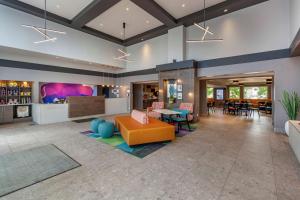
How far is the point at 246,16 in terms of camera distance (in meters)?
6.46

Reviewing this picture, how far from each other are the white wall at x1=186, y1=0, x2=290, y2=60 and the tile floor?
163 inches

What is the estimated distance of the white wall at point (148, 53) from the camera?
9648 mm

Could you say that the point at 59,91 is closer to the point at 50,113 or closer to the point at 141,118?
the point at 50,113

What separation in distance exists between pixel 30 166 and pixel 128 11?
7.50 metres

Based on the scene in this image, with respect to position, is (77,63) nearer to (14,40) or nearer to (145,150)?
(14,40)

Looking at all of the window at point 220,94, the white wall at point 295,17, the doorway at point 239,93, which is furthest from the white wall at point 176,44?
the window at point 220,94

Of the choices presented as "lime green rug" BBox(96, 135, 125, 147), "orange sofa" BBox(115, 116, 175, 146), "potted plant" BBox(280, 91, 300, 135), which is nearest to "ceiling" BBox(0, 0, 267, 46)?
"potted plant" BBox(280, 91, 300, 135)

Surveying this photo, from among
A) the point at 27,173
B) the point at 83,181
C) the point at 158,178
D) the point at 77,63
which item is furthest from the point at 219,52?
the point at 77,63

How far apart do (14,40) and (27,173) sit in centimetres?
681

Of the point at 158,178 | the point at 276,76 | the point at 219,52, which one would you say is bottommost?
the point at 158,178

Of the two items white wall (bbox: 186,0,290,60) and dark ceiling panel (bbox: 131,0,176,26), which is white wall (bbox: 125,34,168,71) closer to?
dark ceiling panel (bbox: 131,0,176,26)

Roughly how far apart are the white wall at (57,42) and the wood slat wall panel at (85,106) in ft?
8.65

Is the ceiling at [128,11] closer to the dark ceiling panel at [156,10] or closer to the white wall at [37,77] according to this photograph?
the dark ceiling panel at [156,10]

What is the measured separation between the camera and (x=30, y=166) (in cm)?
310
